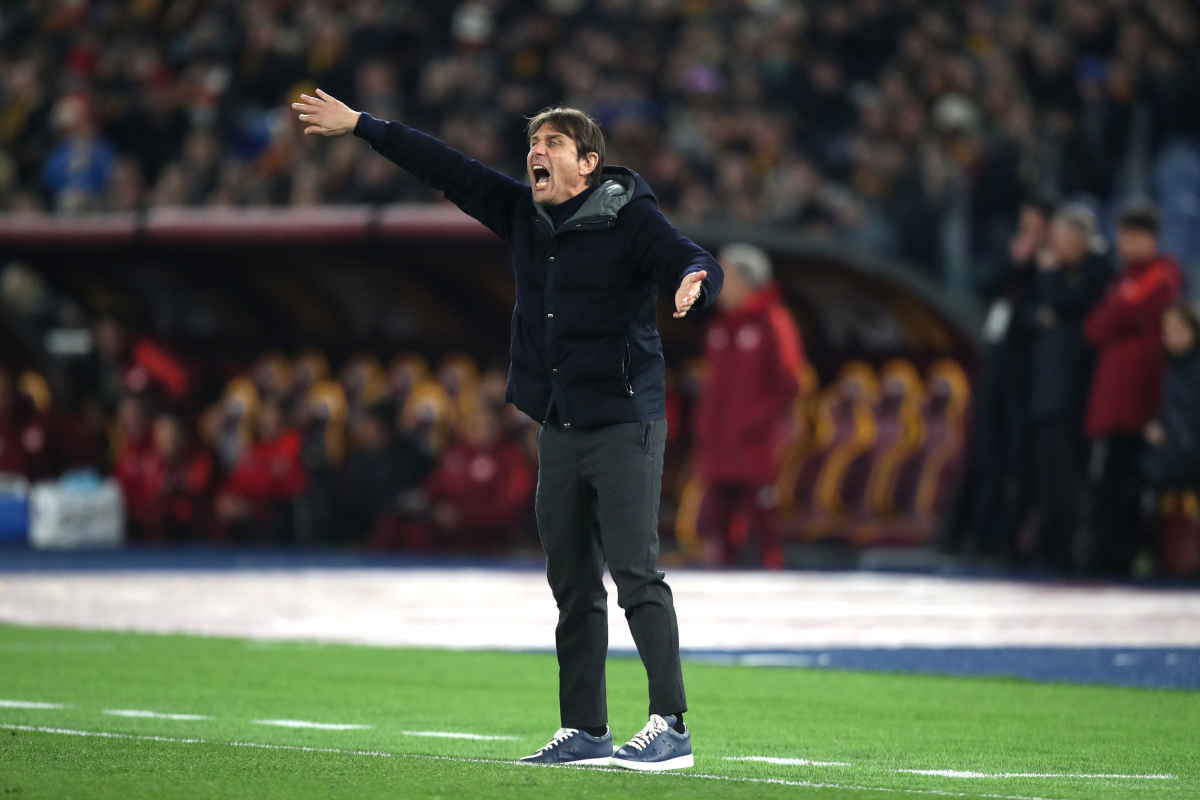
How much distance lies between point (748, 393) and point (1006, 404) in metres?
2.04

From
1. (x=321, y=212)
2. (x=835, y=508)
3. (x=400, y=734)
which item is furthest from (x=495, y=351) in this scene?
(x=400, y=734)

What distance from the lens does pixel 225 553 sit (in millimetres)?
20141

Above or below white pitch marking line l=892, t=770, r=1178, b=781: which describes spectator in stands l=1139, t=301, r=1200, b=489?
above

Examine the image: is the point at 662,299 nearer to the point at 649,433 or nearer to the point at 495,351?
the point at 495,351

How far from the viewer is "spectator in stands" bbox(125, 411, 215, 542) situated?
21984mm

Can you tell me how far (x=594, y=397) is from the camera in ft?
21.8

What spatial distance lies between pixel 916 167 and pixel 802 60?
9.63 ft

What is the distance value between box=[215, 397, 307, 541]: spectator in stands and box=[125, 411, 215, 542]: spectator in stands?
0.34 m

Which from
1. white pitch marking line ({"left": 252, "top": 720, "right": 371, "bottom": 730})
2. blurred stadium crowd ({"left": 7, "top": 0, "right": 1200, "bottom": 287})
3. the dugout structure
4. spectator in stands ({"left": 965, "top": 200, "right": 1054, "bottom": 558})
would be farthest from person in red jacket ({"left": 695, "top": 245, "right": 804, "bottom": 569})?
white pitch marking line ({"left": 252, "top": 720, "right": 371, "bottom": 730})

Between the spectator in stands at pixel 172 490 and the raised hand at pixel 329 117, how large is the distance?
15.5 meters

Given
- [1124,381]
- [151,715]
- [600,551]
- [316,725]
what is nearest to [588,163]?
[600,551]

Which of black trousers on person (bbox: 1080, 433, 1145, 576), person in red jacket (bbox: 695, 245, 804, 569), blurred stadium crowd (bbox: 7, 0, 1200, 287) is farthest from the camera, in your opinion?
blurred stadium crowd (bbox: 7, 0, 1200, 287)

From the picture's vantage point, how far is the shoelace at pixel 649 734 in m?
6.57

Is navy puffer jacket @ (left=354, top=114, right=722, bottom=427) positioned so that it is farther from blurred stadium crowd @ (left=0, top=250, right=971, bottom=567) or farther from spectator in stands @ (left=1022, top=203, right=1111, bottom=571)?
blurred stadium crowd @ (left=0, top=250, right=971, bottom=567)
